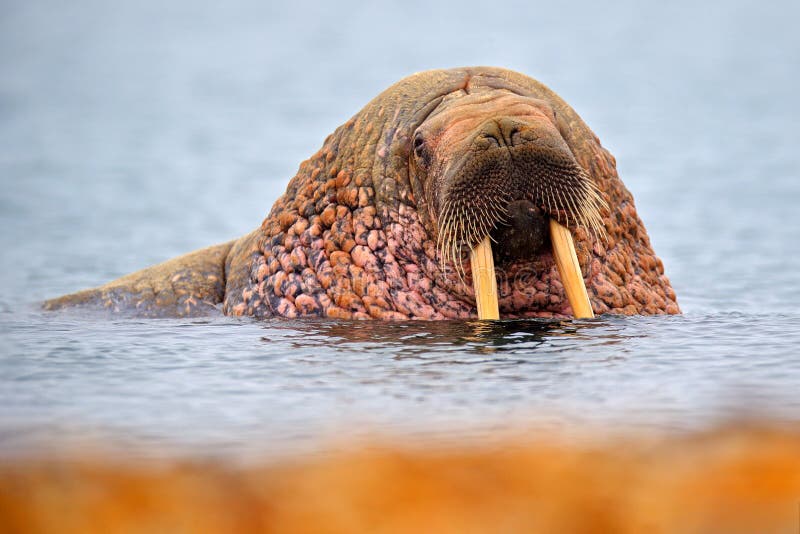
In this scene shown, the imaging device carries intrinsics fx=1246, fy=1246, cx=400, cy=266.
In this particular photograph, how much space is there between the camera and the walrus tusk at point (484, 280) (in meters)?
6.41

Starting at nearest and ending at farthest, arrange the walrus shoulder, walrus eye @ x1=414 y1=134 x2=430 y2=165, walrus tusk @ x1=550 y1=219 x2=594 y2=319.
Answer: walrus tusk @ x1=550 y1=219 x2=594 y2=319, walrus eye @ x1=414 y1=134 x2=430 y2=165, the walrus shoulder

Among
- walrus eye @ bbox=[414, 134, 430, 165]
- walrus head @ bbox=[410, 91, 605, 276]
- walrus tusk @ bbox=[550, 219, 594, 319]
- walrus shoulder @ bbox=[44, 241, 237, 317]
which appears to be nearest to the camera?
walrus head @ bbox=[410, 91, 605, 276]

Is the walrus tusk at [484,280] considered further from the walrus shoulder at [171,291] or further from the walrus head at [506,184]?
the walrus shoulder at [171,291]

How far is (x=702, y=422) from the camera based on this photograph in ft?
11.0

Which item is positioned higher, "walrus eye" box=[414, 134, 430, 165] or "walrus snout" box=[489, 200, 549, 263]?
"walrus eye" box=[414, 134, 430, 165]

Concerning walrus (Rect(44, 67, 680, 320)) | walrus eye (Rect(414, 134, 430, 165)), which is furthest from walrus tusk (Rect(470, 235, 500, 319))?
walrus eye (Rect(414, 134, 430, 165))

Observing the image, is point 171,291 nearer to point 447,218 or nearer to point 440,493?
point 447,218

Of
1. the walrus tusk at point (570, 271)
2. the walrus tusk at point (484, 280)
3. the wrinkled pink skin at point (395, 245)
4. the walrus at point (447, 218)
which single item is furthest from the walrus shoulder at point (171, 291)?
the walrus tusk at point (570, 271)

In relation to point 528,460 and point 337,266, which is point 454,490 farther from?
point 337,266

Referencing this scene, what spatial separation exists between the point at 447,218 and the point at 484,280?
0.39m

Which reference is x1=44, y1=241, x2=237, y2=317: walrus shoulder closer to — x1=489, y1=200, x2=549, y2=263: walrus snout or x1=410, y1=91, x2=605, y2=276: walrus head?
x1=410, y1=91, x2=605, y2=276: walrus head

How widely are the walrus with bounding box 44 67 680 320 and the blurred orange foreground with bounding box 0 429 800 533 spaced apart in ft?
11.3

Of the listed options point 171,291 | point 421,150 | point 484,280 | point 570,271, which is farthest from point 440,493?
point 171,291

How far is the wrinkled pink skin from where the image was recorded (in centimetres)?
701
